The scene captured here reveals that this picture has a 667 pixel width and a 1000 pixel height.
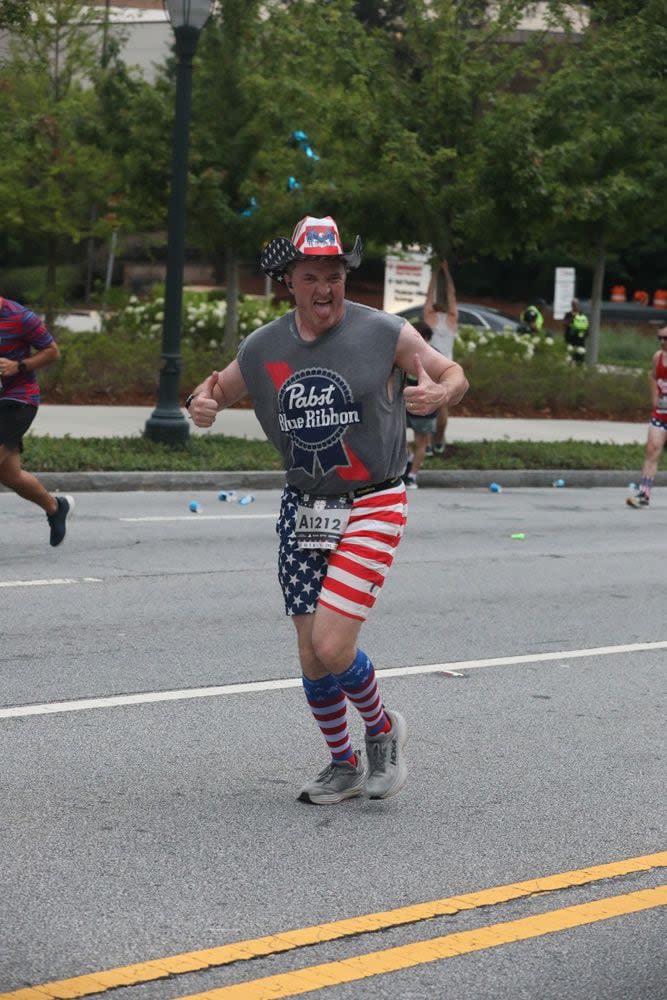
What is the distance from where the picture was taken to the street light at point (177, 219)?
57.8 feet

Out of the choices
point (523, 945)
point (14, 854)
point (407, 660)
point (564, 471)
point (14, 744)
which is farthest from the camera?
point (564, 471)

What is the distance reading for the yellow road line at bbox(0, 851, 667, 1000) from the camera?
4270 millimetres

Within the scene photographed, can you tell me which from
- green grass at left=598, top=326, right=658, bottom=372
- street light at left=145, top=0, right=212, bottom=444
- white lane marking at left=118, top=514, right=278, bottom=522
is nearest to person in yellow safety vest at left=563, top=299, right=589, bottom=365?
green grass at left=598, top=326, right=658, bottom=372

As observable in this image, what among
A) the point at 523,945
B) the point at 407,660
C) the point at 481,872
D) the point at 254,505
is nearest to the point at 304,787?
the point at 481,872

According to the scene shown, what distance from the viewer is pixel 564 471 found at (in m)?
19.6

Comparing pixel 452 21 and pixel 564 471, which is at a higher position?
pixel 452 21

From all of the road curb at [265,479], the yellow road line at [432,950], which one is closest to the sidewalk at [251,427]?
the road curb at [265,479]

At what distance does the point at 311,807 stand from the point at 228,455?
12.3 meters

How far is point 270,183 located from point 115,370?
12.3 feet

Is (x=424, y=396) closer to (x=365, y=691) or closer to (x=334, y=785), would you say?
(x=365, y=691)

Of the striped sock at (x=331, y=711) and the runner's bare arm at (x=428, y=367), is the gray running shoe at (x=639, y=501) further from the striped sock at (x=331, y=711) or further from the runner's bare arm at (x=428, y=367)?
the runner's bare arm at (x=428, y=367)

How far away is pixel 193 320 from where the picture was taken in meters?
29.5

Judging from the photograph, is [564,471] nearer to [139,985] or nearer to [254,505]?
[254,505]

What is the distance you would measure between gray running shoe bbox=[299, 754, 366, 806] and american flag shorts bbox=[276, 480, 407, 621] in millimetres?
661
